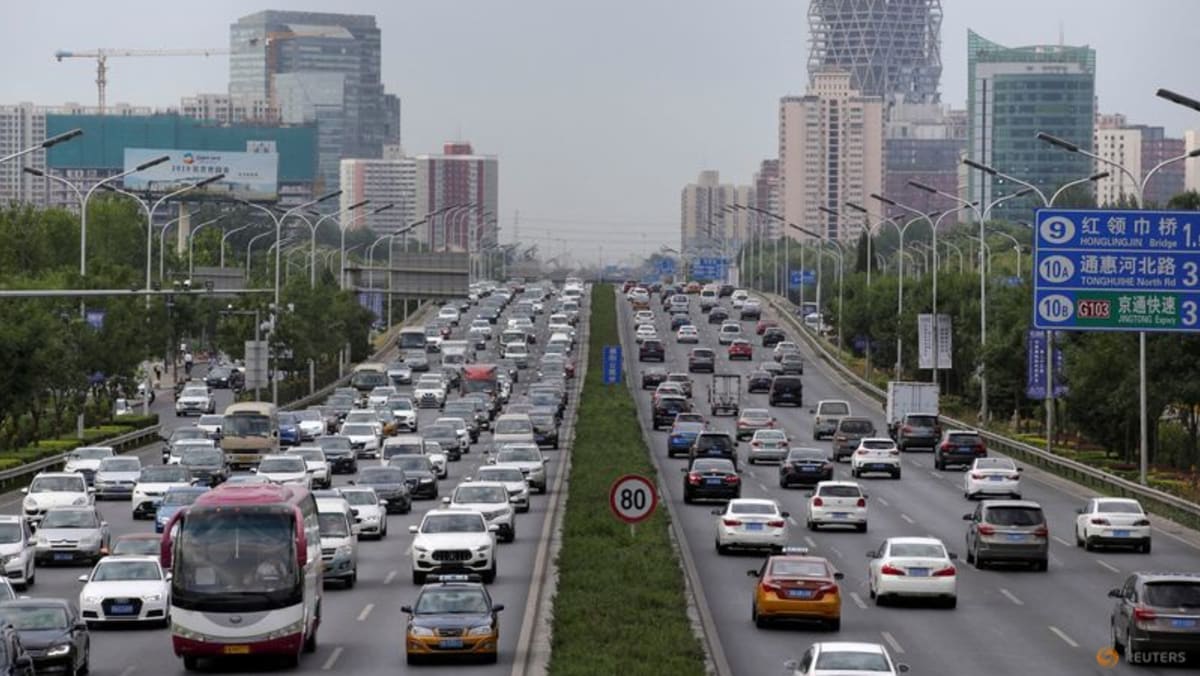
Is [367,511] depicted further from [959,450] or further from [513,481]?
[959,450]

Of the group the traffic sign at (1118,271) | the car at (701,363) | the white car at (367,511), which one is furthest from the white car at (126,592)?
the car at (701,363)

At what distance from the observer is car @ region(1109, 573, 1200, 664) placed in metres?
32.8

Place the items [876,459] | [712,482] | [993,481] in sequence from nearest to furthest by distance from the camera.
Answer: [712,482] → [993,481] → [876,459]

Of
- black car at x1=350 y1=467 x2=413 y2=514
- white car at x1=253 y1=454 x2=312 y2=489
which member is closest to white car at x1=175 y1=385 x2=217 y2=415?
white car at x1=253 y1=454 x2=312 y2=489

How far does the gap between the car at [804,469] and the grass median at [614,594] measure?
4.16m

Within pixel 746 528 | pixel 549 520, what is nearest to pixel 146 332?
pixel 549 520

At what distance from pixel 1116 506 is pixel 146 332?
56.4 meters

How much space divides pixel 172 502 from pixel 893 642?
21298 mm

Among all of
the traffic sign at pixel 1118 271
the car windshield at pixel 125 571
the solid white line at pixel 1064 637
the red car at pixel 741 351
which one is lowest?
the solid white line at pixel 1064 637

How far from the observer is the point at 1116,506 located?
5300 centimetres

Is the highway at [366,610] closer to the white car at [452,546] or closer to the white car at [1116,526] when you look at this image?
the white car at [452,546]

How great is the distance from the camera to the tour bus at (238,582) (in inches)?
1260

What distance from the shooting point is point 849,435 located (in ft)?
272

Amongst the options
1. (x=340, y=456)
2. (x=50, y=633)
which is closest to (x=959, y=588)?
(x=50, y=633)
